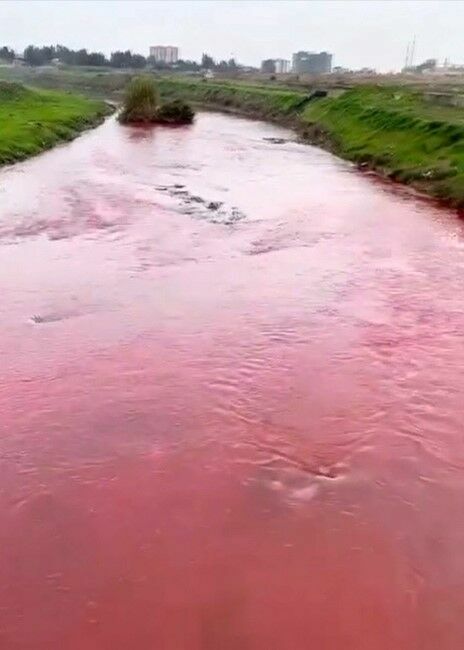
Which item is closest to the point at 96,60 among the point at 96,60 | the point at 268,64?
the point at 96,60

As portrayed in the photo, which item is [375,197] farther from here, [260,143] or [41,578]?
[41,578]

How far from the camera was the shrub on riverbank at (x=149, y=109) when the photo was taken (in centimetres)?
3953

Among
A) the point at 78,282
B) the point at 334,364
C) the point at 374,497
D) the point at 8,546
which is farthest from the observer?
the point at 78,282

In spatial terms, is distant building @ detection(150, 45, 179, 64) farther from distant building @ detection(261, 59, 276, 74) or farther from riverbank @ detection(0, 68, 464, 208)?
riverbank @ detection(0, 68, 464, 208)

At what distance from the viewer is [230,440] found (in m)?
7.49

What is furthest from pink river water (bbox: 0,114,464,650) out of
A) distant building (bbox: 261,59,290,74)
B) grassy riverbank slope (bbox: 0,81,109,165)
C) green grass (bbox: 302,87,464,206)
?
distant building (bbox: 261,59,290,74)

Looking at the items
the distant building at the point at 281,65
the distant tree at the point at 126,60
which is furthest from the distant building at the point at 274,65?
the distant tree at the point at 126,60

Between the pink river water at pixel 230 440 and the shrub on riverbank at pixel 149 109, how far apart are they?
25.5m

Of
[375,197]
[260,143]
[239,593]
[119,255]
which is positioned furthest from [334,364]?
[260,143]

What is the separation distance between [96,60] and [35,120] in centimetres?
9178

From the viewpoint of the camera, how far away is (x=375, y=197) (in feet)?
64.6

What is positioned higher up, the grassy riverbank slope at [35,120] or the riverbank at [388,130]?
the riverbank at [388,130]

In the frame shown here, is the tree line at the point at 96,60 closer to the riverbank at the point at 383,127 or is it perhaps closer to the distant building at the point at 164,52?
the distant building at the point at 164,52

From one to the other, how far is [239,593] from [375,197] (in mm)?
15505
